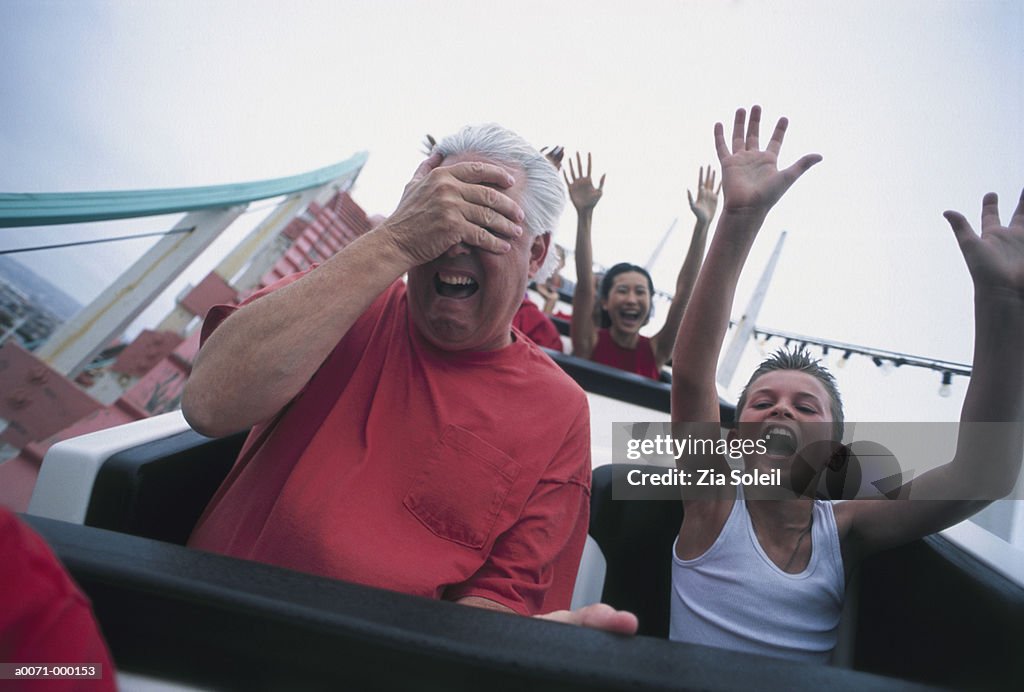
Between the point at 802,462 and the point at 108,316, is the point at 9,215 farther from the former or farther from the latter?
the point at 802,462

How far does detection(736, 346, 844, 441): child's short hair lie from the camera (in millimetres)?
1050

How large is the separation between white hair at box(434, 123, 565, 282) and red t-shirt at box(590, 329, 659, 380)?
1698 mm

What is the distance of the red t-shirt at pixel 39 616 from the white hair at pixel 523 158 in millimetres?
743

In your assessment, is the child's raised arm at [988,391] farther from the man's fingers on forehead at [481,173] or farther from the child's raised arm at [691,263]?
the child's raised arm at [691,263]

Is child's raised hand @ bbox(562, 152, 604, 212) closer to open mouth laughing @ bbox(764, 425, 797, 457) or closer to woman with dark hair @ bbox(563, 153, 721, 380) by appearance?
woman with dark hair @ bbox(563, 153, 721, 380)

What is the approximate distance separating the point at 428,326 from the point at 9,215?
1.04m

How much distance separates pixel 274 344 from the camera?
667mm

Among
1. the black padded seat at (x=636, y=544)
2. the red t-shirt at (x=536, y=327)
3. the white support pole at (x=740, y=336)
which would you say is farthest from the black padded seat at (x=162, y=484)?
the white support pole at (x=740, y=336)

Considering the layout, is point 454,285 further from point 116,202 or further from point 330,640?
point 116,202

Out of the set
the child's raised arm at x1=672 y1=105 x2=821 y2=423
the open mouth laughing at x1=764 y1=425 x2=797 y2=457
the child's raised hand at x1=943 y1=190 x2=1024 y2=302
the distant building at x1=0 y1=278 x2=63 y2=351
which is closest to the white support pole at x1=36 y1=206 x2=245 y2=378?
the distant building at x1=0 y1=278 x2=63 y2=351

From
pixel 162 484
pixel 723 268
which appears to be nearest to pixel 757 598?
pixel 723 268

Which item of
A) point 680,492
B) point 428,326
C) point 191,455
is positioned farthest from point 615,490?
point 191,455

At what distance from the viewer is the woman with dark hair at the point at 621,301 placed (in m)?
2.39

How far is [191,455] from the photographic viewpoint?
2.63ft
